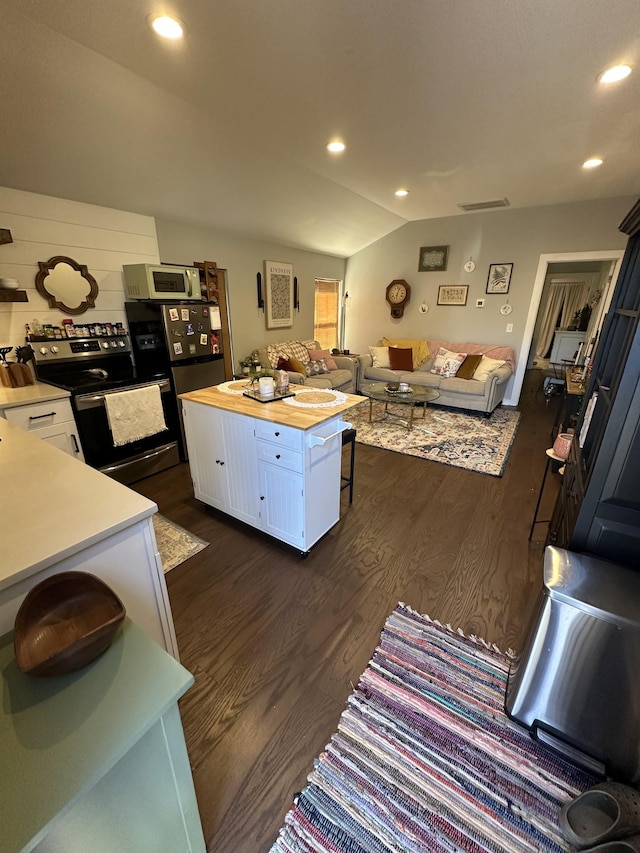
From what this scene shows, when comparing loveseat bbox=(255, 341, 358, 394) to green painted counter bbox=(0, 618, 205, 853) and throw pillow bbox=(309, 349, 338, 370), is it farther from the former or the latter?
green painted counter bbox=(0, 618, 205, 853)

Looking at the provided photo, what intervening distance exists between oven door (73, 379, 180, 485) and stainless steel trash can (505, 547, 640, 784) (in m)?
2.96

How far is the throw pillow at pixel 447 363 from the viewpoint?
5.14m

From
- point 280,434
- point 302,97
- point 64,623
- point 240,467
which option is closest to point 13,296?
point 240,467

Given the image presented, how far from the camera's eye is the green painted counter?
570 millimetres

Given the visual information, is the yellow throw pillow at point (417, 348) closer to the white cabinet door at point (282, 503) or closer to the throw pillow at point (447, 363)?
the throw pillow at point (447, 363)

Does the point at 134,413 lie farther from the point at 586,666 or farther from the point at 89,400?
the point at 586,666

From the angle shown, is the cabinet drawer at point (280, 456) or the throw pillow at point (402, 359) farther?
the throw pillow at point (402, 359)

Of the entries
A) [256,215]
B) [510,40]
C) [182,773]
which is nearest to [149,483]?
[182,773]

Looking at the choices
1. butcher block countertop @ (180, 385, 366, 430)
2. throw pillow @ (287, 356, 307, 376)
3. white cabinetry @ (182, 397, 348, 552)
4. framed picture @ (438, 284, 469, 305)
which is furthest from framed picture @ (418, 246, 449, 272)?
white cabinetry @ (182, 397, 348, 552)

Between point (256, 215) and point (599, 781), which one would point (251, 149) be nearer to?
point (256, 215)

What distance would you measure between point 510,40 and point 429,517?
2.71 metres

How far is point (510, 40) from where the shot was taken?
5.32 feet

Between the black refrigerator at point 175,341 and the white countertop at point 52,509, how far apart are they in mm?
1829

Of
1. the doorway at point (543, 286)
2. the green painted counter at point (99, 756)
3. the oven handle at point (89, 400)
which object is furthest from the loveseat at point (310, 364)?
the green painted counter at point (99, 756)
